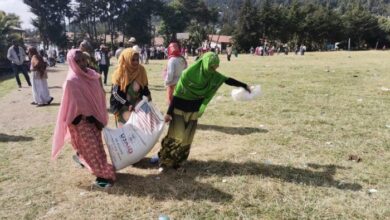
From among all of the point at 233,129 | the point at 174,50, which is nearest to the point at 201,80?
the point at 174,50

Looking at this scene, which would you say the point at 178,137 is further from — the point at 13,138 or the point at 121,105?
the point at 13,138

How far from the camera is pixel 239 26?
60.0 metres

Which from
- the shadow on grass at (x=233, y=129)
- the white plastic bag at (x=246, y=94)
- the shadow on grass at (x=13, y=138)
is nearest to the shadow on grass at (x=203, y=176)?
the white plastic bag at (x=246, y=94)

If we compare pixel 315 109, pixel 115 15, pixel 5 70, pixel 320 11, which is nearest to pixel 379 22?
pixel 320 11

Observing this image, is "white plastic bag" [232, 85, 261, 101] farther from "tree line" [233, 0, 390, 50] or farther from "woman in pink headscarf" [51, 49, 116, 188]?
"tree line" [233, 0, 390, 50]

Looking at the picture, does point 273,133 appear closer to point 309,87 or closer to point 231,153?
point 231,153

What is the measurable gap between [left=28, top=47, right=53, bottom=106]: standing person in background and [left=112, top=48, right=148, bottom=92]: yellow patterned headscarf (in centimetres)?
618

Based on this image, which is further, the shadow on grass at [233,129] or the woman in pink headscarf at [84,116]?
the shadow on grass at [233,129]

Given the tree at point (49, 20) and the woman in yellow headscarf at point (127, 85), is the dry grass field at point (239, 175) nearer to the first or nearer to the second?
the woman in yellow headscarf at point (127, 85)

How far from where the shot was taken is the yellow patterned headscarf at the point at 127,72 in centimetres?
554

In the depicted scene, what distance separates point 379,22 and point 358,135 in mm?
63377

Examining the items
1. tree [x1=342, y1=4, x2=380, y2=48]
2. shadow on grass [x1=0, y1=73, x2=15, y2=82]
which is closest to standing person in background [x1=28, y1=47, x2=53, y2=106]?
shadow on grass [x1=0, y1=73, x2=15, y2=82]

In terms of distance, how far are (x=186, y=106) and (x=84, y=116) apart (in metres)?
1.27

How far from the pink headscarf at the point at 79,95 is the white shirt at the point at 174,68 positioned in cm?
272
